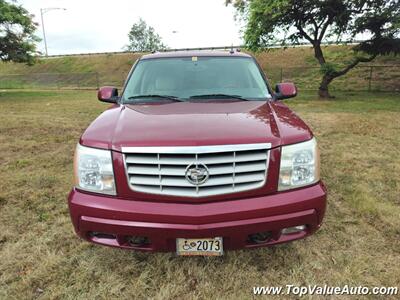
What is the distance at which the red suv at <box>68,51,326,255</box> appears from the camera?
85.0 inches

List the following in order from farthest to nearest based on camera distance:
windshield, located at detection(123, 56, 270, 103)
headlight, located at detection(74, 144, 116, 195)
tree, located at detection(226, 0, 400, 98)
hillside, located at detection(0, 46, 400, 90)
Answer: hillside, located at detection(0, 46, 400, 90) < tree, located at detection(226, 0, 400, 98) < windshield, located at detection(123, 56, 270, 103) < headlight, located at detection(74, 144, 116, 195)

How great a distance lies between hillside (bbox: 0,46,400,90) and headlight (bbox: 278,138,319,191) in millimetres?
18571

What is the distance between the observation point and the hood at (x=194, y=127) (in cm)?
221

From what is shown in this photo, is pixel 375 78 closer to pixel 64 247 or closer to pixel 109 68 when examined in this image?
pixel 64 247

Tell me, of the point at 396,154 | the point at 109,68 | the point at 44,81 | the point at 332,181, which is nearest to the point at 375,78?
the point at 396,154

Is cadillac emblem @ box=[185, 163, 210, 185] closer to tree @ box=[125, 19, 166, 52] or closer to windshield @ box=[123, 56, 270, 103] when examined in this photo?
windshield @ box=[123, 56, 270, 103]

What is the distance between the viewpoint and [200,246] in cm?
225

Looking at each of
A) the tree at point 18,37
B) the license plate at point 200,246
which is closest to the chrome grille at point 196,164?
the license plate at point 200,246

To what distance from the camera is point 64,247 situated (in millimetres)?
2990

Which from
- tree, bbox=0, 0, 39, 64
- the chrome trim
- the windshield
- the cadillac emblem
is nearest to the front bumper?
the cadillac emblem

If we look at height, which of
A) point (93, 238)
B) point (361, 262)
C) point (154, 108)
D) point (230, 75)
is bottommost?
point (361, 262)

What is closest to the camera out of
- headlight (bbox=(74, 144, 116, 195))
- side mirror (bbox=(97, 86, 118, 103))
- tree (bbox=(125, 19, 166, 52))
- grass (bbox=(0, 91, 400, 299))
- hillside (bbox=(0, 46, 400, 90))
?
headlight (bbox=(74, 144, 116, 195))

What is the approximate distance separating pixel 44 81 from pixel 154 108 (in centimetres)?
3280

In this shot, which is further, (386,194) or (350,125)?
(350,125)
